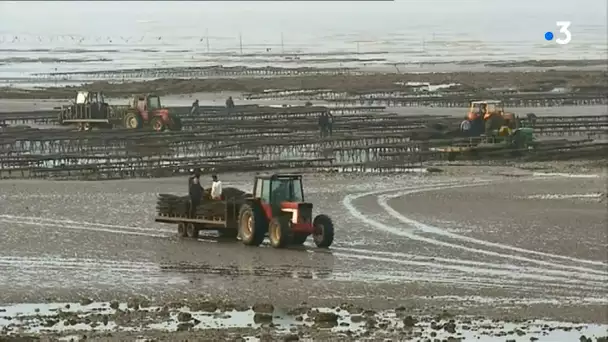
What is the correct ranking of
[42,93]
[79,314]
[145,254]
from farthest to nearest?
[42,93], [145,254], [79,314]

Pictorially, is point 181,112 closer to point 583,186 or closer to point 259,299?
point 583,186

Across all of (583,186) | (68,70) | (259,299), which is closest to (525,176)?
(583,186)

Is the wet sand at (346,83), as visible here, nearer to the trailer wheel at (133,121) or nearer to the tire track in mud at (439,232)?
the trailer wheel at (133,121)

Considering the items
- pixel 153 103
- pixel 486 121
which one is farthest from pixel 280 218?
pixel 153 103

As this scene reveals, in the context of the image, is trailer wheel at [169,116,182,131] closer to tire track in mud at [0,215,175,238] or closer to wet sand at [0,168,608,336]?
wet sand at [0,168,608,336]

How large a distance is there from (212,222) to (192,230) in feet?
2.21

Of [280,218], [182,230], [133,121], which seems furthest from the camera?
[133,121]

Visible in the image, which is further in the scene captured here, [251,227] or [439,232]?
[439,232]

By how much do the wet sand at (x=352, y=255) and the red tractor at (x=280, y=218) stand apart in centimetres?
30

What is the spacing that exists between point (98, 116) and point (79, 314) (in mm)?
37516

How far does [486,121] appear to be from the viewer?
50938 mm

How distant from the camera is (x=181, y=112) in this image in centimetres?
6388

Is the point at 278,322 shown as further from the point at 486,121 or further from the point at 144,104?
the point at 144,104

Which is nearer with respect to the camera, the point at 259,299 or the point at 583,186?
the point at 259,299
